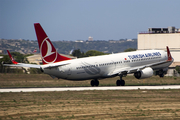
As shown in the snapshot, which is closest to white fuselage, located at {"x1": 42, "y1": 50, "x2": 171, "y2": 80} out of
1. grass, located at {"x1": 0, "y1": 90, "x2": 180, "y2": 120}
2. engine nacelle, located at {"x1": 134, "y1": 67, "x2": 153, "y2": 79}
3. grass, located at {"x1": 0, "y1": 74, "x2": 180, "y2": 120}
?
engine nacelle, located at {"x1": 134, "y1": 67, "x2": 153, "y2": 79}

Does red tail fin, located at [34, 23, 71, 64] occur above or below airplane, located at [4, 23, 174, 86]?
above

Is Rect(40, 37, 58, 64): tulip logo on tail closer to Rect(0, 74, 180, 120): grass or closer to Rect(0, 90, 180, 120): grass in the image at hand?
Rect(0, 74, 180, 120): grass

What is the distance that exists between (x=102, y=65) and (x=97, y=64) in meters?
0.96

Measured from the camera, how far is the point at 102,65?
5103 cm

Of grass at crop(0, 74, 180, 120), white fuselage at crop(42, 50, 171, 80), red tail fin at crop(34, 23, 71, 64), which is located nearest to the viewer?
grass at crop(0, 74, 180, 120)

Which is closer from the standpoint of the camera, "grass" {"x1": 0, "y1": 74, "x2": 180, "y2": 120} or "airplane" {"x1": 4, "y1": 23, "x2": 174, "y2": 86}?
"grass" {"x1": 0, "y1": 74, "x2": 180, "y2": 120}

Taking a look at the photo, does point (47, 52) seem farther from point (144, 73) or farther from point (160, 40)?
point (160, 40)

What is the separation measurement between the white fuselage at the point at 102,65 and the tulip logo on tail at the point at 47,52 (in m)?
1.45

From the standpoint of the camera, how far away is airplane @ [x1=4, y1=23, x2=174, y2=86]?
46.3 m

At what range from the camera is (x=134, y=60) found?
54312 mm

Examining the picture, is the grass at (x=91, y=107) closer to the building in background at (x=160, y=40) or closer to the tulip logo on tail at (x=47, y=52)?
the tulip logo on tail at (x=47, y=52)

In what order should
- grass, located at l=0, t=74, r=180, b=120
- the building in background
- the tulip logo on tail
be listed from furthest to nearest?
the building in background
the tulip logo on tail
grass, located at l=0, t=74, r=180, b=120

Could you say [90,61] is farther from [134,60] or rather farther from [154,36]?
[154,36]

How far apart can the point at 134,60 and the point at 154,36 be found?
6868 centimetres
